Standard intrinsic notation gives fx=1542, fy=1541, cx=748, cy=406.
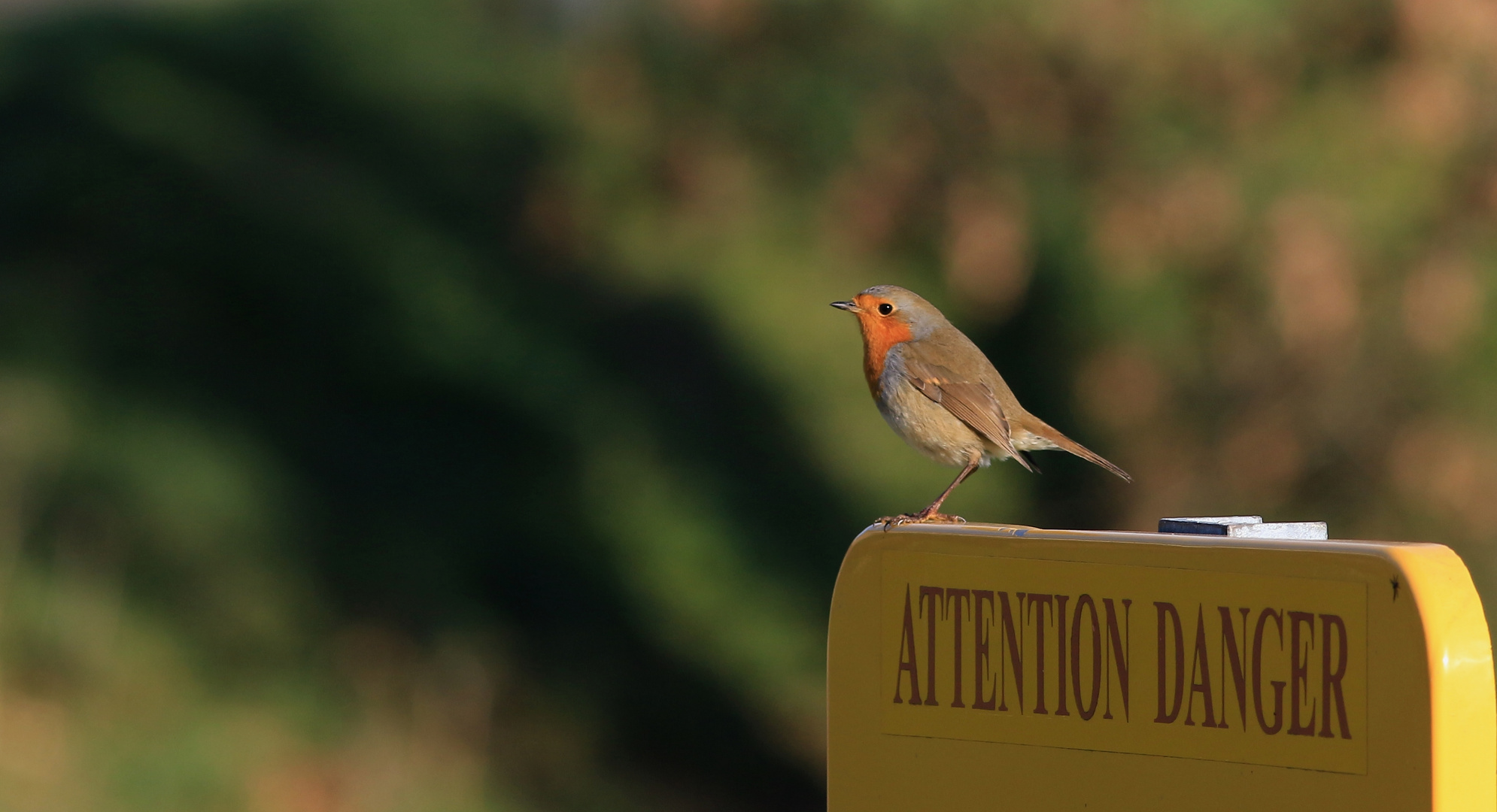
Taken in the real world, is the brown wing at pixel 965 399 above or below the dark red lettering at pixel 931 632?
above

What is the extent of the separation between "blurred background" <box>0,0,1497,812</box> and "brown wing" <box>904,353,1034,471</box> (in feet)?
11.5

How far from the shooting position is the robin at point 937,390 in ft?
13.8

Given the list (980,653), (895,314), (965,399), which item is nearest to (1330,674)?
(980,653)

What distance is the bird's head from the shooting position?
4.43m

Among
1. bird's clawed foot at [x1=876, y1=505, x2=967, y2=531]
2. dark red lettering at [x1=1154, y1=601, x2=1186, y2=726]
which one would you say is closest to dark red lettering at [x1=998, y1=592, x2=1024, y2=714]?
dark red lettering at [x1=1154, y1=601, x2=1186, y2=726]

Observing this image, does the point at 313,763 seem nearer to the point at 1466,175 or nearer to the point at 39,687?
the point at 39,687

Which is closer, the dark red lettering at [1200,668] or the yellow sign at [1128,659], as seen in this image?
the yellow sign at [1128,659]

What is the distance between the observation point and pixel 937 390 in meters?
4.21

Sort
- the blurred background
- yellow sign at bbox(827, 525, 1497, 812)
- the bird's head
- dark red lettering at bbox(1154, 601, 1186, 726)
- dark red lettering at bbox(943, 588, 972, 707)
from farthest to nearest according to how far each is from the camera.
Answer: the blurred background, the bird's head, dark red lettering at bbox(943, 588, 972, 707), dark red lettering at bbox(1154, 601, 1186, 726), yellow sign at bbox(827, 525, 1497, 812)

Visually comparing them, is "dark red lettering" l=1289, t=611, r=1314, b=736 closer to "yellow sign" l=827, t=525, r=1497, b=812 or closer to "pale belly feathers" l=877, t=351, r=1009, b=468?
"yellow sign" l=827, t=525, r=1497, b=812

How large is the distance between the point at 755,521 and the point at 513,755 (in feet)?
6.44

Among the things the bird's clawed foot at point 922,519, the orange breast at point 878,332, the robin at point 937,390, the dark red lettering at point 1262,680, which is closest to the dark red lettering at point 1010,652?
the dark red lettering at point 1262,680

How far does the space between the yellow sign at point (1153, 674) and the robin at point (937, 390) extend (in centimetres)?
150

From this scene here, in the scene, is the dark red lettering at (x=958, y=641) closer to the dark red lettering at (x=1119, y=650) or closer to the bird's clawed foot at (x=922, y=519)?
the dark red lettering at (x=1119, y=650)
